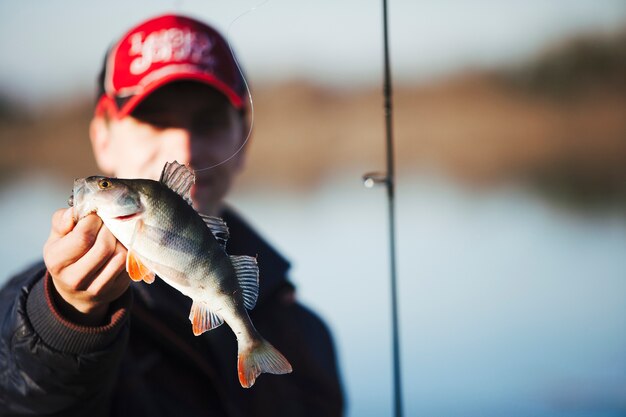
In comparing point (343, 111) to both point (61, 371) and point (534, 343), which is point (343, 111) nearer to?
point (534, 343)

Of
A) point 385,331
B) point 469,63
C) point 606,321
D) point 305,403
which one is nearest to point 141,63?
point 305,403

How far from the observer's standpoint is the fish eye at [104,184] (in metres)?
0.82

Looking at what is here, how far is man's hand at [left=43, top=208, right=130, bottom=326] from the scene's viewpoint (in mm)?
916

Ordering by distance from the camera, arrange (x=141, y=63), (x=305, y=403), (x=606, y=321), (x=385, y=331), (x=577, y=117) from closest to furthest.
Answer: (x=141, y=63) → (x=305, y=403) → (x=385, y=331) → (x=606, y=321) → (x=577, y=117)

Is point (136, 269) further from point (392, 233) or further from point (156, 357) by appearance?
point (392, 233)

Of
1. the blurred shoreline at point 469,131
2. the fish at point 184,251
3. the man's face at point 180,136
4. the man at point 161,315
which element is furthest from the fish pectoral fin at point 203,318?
the blurred shoreline at point 469,131

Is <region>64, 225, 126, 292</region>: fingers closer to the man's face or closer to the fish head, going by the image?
Answer: the fish head

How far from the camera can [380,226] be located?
4.91 m

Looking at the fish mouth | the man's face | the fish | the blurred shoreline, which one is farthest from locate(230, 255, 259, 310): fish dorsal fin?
the blurred shoreline

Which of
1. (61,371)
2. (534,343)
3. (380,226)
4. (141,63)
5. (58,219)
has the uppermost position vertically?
(141,63)

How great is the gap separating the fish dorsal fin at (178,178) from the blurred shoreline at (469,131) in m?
5.79

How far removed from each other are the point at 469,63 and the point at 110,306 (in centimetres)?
650

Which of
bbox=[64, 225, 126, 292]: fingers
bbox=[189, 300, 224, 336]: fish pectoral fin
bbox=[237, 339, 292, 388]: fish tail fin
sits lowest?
bbox=[237, 339, 292, 388]: fish tail fin

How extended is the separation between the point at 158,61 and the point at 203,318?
87cm
